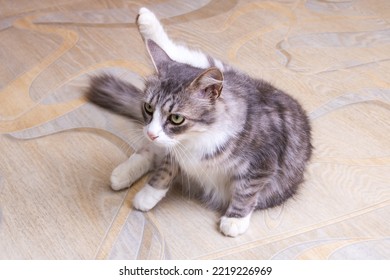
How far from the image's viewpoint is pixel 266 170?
4.70 ft

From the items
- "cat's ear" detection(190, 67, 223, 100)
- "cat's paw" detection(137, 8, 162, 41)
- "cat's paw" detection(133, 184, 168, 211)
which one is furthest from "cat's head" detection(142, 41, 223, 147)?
"cat's paw" detection(137, 8, 162, 41)

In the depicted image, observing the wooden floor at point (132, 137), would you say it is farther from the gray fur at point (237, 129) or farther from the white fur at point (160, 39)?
the white fur at point (160, 39)

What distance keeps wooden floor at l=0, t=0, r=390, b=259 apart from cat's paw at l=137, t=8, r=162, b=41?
0.36 metres

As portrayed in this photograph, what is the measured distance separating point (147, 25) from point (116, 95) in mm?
299

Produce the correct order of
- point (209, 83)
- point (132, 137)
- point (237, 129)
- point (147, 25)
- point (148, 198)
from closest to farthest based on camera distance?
point (209, 83) < point (237, 129) < point (148, 198) < point (147, 25) < point (132, 137)

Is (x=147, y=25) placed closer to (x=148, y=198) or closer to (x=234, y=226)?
(x=148, y=198)

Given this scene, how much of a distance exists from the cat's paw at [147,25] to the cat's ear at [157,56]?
24 centimetres

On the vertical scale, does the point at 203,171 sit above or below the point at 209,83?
below

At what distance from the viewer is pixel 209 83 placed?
1261 mm

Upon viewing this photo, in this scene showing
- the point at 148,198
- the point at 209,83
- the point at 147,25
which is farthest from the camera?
the point at 147,25

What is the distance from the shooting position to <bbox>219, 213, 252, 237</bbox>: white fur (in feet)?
4.69

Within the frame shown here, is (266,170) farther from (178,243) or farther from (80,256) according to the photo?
(80,256)

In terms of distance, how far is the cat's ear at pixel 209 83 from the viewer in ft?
4.02

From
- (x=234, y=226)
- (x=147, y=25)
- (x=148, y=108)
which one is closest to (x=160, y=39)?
(x=147, y=25)
